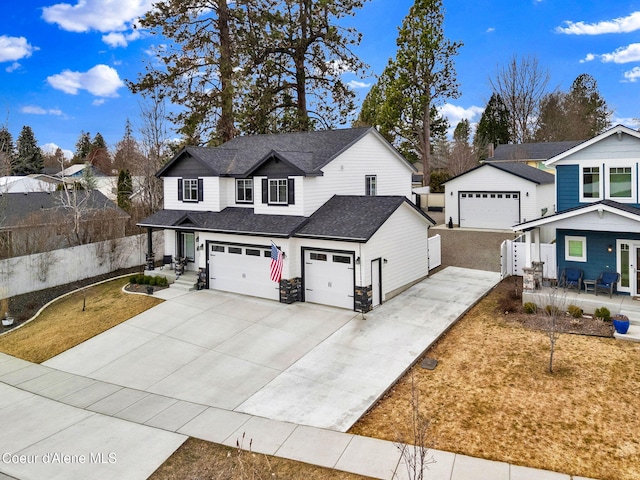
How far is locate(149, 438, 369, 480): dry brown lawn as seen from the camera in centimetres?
746

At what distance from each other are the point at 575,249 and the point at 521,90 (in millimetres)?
43003

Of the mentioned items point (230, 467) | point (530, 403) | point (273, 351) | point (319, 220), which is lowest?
point (230, 467)

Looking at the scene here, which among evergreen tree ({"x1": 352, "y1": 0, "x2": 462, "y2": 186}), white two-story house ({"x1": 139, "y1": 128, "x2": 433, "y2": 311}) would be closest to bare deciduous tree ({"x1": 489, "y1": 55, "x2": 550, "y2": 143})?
evergreen tree ({"x1": 352, "y1": 0, "x2": 462, "y2": 186})

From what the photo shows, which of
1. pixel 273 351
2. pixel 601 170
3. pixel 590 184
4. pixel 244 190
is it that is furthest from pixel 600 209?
pixel 244 190

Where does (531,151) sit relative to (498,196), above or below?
above

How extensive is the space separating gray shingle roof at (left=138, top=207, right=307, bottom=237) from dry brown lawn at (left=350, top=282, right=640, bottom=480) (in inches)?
302

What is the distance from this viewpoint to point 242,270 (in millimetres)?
18703

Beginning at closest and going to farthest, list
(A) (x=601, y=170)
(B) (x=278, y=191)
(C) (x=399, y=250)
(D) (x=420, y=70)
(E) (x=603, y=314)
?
(E) (x=603, y=314) → (A) (x=601, y=170) → (C) (x=399, y=250) → (B) (x=278, y=191) → (D) (x=420, y=70)

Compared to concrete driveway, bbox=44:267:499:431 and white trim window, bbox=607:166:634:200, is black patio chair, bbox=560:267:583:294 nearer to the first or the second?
concrete driveway, bbox=44:267:499:431

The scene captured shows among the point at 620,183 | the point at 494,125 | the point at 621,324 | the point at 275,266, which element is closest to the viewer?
the point at 621,324

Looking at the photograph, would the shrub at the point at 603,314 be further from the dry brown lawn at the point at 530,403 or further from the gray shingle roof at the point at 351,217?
the gray shingle roof at the point at 351,217

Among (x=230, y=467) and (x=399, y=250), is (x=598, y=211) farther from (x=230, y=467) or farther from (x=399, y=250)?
(x=230, y=467)

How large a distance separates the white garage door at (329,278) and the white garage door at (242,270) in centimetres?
149

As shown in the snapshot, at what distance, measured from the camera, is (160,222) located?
2173cm
